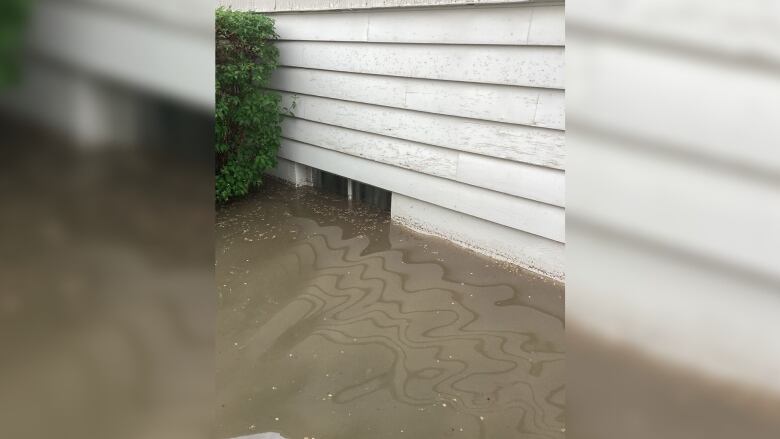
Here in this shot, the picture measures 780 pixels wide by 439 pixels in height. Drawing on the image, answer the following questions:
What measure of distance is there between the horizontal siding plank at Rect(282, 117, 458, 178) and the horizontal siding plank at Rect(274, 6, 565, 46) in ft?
2.57

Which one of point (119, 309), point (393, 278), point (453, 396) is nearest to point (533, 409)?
point (453, 396)

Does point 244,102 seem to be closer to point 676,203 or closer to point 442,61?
point 442,61

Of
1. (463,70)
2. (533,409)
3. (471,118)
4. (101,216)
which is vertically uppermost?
(463,70)

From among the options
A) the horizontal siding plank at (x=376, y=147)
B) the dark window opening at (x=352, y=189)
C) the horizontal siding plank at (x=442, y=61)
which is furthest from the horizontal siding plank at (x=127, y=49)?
the dark window opening at (x=352, y=189)

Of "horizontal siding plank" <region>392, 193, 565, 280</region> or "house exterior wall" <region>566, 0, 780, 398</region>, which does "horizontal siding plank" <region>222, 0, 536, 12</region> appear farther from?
"house exterior wall" <region>566, 0, 780, 398</region>

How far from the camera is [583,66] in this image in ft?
1.82

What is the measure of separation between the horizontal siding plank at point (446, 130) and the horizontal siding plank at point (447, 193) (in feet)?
0.93

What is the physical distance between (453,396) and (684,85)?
2254 millimetres

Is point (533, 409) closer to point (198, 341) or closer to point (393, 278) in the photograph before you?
point (393, 278)

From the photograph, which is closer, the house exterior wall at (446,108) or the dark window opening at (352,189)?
the house exterior wall at (446,108)

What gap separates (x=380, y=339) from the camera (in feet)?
10.1

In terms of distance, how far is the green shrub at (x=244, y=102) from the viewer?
196 inches

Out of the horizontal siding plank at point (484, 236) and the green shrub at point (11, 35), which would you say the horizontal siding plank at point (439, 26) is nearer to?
the horizontal siding plank at point (484, 236)

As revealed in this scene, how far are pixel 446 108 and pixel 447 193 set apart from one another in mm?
630
